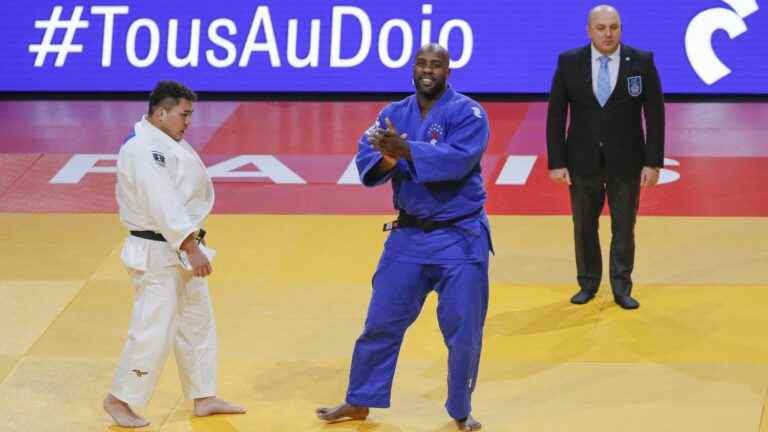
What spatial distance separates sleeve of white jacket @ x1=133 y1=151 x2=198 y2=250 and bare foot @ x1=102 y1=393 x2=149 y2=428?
95cm

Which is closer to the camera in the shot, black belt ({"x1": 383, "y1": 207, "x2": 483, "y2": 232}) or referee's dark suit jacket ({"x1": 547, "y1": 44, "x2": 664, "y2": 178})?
black belt ({"x1": 383, "y1": 207, "x2": 483, "y2": 232})

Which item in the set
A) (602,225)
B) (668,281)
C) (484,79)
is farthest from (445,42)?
(668,281)

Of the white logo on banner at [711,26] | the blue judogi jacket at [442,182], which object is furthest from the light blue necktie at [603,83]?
the white logo on banner at [711,26]

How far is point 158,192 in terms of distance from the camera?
7293 millimetres

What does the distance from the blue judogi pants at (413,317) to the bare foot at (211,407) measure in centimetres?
69

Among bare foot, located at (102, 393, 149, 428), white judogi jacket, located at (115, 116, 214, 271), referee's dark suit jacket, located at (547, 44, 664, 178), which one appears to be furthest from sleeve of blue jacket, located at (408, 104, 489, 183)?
referee's dark suit jacket, located at (547, 44, 664, 178)

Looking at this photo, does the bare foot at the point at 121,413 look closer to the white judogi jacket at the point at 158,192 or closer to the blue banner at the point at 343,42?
the white judogi jacket at the point at 158,192

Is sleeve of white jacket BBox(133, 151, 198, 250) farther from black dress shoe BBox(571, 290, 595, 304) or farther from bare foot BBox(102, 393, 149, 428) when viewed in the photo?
black dress shoe BBox(571, 290, 595, 304)

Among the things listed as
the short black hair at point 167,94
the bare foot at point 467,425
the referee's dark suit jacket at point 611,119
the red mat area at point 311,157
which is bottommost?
the red mat area at point 311,157

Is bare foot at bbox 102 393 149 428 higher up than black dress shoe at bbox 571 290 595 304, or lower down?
higher up

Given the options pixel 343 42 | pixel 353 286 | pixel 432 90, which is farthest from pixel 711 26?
pixel 432 90

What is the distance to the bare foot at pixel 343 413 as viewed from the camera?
767 centimetres

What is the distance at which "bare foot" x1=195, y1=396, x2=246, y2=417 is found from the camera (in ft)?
25.4

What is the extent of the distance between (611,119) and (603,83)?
0.79 ft
